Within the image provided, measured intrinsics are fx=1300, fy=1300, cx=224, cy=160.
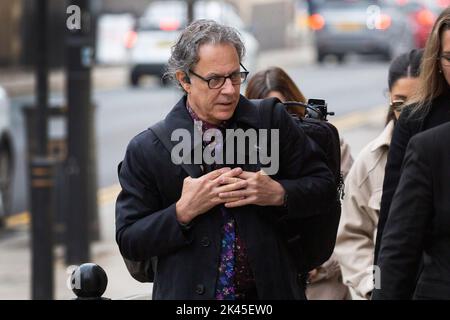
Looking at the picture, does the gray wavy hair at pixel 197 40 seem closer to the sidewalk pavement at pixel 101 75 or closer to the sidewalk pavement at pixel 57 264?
the sidewalk pavement at pixel 57 264

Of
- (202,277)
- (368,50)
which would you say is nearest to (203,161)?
(202,277)

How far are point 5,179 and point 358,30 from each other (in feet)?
44.3

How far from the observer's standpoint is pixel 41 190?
10328 mm

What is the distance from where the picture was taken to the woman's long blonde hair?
13.6 ft

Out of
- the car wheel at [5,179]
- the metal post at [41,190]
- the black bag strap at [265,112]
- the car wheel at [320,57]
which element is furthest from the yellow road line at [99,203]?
the car wheel at [320,57]

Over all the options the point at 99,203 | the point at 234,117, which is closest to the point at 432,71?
the point at 234,117

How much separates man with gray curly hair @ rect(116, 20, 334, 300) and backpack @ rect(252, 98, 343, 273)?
5 centimetres

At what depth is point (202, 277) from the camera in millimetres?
3877

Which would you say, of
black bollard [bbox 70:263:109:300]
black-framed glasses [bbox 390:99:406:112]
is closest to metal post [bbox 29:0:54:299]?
black-framed glasses [bbox 390:99:406:112]

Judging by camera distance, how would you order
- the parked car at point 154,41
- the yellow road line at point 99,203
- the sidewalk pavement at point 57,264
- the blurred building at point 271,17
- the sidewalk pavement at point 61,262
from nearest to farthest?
the sidewalk pavement at point 61,262 < the sidewalk pavement at point 57,264 < the yellow road line at point 99,203 < the parked car at point 154,41 < the blurred building at point 271,17

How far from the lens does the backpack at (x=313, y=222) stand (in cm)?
405

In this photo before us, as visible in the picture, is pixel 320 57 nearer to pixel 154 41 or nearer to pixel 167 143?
pixel 154 41

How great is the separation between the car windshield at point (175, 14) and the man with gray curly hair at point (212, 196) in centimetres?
2073
